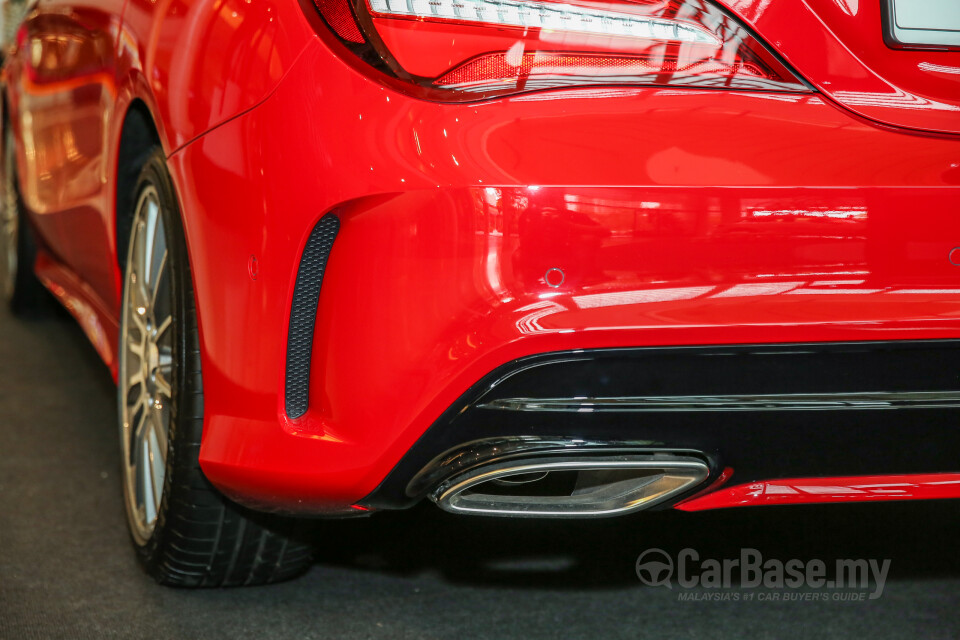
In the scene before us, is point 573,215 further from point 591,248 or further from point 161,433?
point 161,433

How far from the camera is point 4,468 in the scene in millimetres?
2660

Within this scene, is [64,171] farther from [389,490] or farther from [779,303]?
[779,303]

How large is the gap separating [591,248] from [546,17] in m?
0.29

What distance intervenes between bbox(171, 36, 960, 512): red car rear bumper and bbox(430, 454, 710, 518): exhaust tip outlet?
0.11 m

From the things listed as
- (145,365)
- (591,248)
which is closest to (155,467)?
(145,365)

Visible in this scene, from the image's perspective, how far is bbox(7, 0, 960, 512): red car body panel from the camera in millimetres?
1354

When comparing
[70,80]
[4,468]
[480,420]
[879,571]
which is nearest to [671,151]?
[480,420]

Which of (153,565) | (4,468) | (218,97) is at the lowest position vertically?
(4,468)

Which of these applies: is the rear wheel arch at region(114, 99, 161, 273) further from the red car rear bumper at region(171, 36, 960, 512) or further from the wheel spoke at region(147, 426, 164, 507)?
the red car rear bumper at region(171, 36, 960, 512)

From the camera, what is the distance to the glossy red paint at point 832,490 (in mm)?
1529

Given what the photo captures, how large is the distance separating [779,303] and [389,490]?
0.56m

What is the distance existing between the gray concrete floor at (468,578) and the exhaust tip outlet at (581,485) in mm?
390

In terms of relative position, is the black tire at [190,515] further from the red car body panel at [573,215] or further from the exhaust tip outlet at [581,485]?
the exhaust tip outlet at [581,485]

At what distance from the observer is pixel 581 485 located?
159cm
